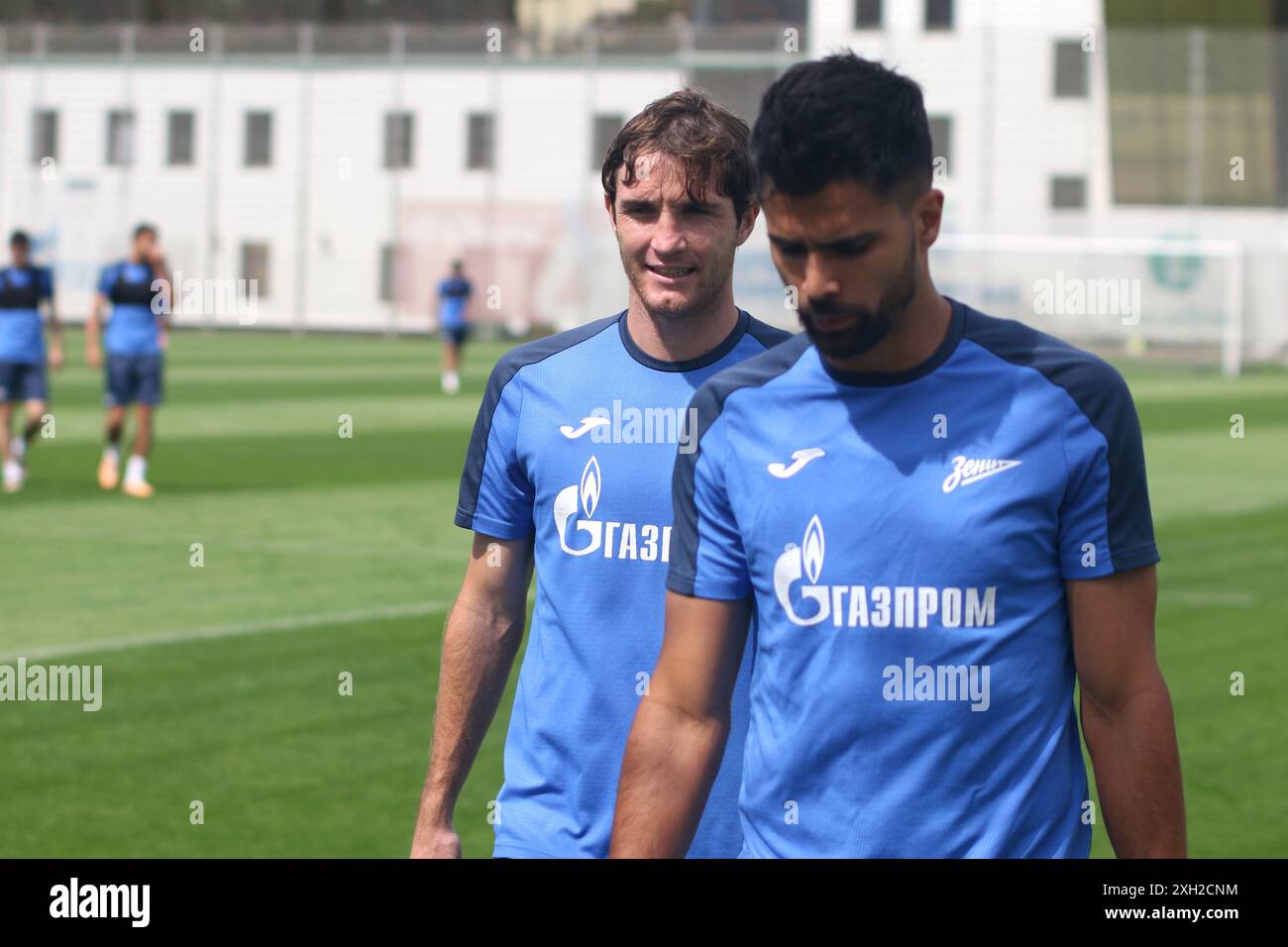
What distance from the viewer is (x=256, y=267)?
54.1 meters

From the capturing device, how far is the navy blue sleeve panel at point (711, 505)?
277 centimetres

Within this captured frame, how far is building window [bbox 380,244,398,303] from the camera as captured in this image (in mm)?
52562

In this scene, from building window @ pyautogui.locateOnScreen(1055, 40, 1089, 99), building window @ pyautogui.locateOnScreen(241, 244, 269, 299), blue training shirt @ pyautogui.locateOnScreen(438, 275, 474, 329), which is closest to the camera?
blue training shirt @ pyautogui.locateOnScreen(438, 275, 474, 329)

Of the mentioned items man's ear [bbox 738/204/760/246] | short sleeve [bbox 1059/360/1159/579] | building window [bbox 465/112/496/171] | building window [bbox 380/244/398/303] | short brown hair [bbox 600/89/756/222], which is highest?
building window [bbox 465/112/496/171]

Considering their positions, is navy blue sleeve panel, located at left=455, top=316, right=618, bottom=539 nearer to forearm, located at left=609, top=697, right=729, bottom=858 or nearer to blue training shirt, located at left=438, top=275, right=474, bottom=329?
forearm, located at left=609, top=697, right=729, bottom=858

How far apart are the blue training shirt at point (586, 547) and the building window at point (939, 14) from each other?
Result: 5073 cm

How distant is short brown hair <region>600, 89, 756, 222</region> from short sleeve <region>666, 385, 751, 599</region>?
0.89 metres

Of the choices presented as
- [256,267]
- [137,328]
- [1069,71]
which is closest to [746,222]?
[137,328]

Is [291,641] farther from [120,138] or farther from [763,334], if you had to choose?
[120,138]

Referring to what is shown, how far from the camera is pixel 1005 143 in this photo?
46.1m

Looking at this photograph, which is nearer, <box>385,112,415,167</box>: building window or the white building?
the white building

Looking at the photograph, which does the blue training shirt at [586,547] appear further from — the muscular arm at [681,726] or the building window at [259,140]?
the building window at [259,140]

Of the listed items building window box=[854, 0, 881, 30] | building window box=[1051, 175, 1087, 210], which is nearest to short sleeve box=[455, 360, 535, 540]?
building window box=[1051, 175, 1087, 210]
